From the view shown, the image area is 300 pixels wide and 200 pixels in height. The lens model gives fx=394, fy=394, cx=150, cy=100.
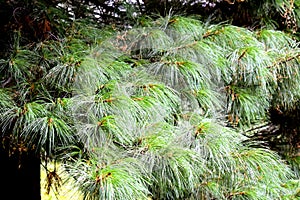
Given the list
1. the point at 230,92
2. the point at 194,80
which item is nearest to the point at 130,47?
the point at 194,80

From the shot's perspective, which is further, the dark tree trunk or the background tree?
the dark tree trunk

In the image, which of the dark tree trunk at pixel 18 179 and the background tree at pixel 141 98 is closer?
the background tree at pixel 141 98

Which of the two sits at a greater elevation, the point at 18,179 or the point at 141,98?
the point at 141,98

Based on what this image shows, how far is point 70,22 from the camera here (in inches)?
80.9

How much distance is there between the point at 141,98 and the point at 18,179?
1301 millimetres

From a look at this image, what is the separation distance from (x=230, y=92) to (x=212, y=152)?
619 millimetres

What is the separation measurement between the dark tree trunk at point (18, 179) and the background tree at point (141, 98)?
30mm

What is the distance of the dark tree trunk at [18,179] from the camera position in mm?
2291

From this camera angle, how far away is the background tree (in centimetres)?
127

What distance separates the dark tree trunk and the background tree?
0.03m

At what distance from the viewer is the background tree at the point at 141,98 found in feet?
4.16

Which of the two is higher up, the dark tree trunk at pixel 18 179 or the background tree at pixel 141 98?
the background tree at pixel 141 98

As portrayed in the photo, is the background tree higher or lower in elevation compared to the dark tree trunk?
higher

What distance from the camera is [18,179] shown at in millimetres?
2379
